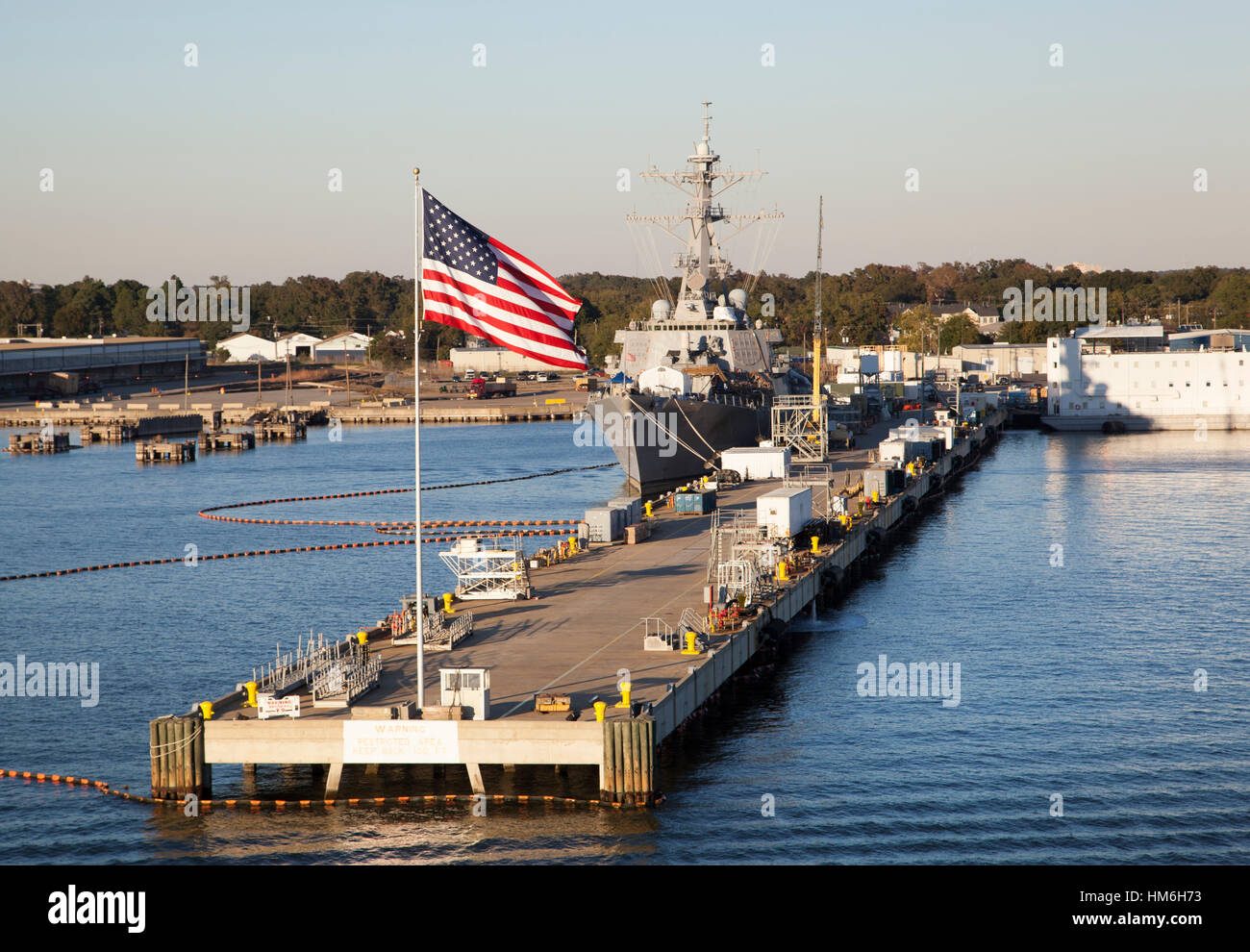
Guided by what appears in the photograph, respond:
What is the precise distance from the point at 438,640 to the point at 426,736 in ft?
25.5

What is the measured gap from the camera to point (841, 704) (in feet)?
129

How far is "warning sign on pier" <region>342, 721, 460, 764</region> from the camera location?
1138 inches

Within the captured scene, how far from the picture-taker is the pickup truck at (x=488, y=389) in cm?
19300

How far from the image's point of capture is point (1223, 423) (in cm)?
13500

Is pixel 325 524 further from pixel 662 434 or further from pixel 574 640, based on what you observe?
pixel 574 640

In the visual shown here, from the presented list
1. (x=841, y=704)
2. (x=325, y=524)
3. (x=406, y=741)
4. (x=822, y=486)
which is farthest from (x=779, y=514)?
(x=325, y=524)

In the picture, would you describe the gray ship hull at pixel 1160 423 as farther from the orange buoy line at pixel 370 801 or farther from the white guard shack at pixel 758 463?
the orange buoy line at pixel 370 801

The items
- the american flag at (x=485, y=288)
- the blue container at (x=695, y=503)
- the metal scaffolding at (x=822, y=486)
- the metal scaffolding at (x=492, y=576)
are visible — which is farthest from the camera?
the blue container at (x=695, y=503)

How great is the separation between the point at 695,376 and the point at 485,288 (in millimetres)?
59826

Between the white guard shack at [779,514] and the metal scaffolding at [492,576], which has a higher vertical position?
the white guard shack at [779,514]

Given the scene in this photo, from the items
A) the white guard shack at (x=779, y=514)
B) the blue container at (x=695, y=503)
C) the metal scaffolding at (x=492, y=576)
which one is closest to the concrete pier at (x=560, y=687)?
the metal scaffolding at (x=492, y=576)

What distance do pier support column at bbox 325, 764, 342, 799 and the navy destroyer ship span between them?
1858 inches

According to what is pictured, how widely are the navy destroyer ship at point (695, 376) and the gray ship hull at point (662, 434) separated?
0.26ft
